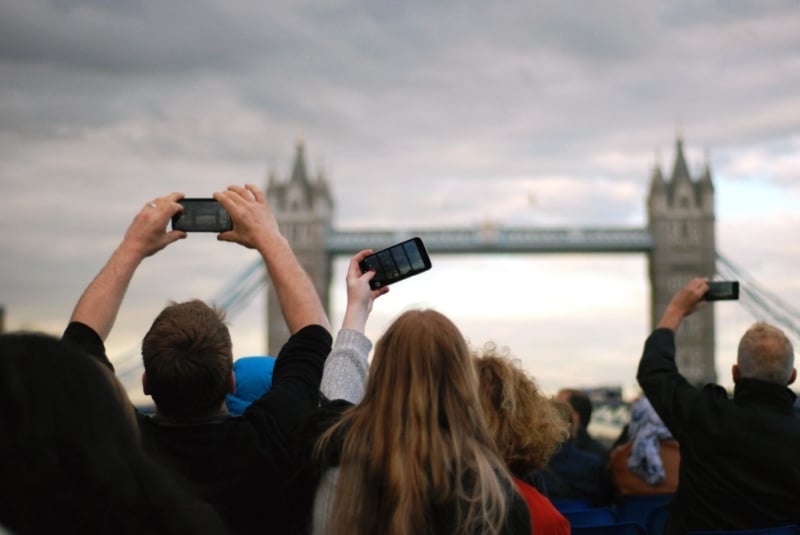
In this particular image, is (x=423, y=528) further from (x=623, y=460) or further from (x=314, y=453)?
(x=623, y=460)

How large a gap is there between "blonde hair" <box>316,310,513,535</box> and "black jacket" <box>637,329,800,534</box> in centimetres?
158

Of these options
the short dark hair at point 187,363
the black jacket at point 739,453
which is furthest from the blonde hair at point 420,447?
the black jacket at point 739,453

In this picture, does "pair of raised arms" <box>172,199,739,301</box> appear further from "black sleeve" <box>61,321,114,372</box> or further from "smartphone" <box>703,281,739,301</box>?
"smartphone" <box>703,281,739,301</box>

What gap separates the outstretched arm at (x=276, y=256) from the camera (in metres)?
2.73

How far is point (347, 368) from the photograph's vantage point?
2605 millimetres

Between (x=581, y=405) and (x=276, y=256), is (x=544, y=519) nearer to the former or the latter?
(x=276, y=256)

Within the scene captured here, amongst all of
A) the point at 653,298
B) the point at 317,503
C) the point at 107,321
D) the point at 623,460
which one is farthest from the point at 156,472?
the point at 653,298

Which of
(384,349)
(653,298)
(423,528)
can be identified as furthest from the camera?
(653,298)

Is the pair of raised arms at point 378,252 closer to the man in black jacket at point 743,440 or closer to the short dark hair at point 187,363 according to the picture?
the short dark hair at point 187,363

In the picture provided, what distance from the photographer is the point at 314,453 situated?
7.63ft

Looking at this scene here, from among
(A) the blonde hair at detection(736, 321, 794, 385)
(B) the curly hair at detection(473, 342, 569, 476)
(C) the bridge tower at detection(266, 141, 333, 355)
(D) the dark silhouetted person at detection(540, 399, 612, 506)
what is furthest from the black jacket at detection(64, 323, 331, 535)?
(C) the bridge tower at detection(266, 141, 333, 355)

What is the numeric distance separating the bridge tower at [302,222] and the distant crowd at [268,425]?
41966mm

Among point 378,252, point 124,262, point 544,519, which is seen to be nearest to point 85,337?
point 124,262

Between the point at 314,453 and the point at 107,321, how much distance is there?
0.71m
